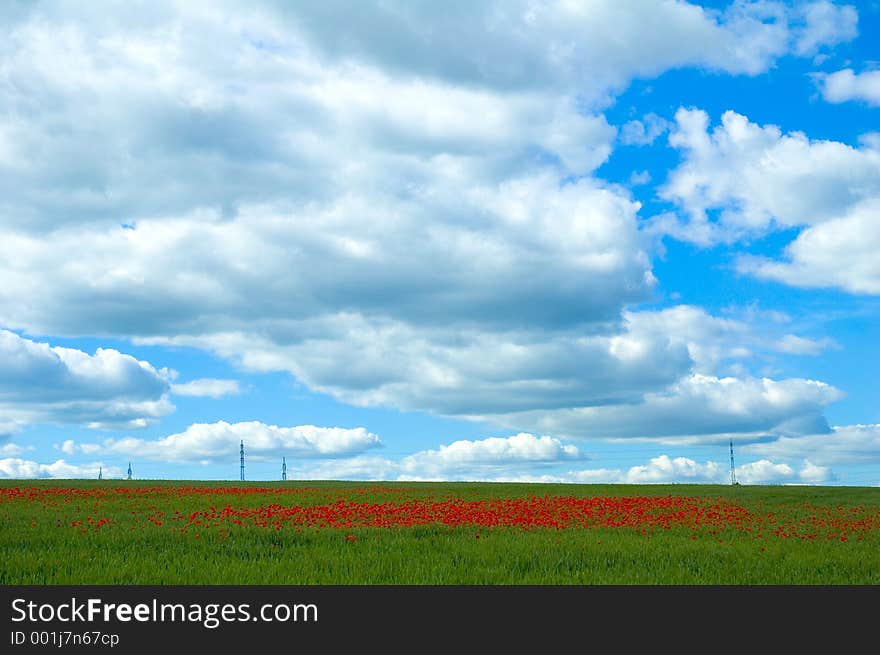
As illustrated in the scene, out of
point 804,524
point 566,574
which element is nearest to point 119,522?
point 566,574

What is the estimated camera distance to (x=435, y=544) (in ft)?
59.3

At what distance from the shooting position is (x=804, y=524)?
2598 cm

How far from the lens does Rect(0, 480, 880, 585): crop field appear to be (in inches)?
560

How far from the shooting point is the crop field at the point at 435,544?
14.2m

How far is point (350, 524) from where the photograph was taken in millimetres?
22312

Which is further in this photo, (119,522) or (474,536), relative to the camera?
(119,522)
